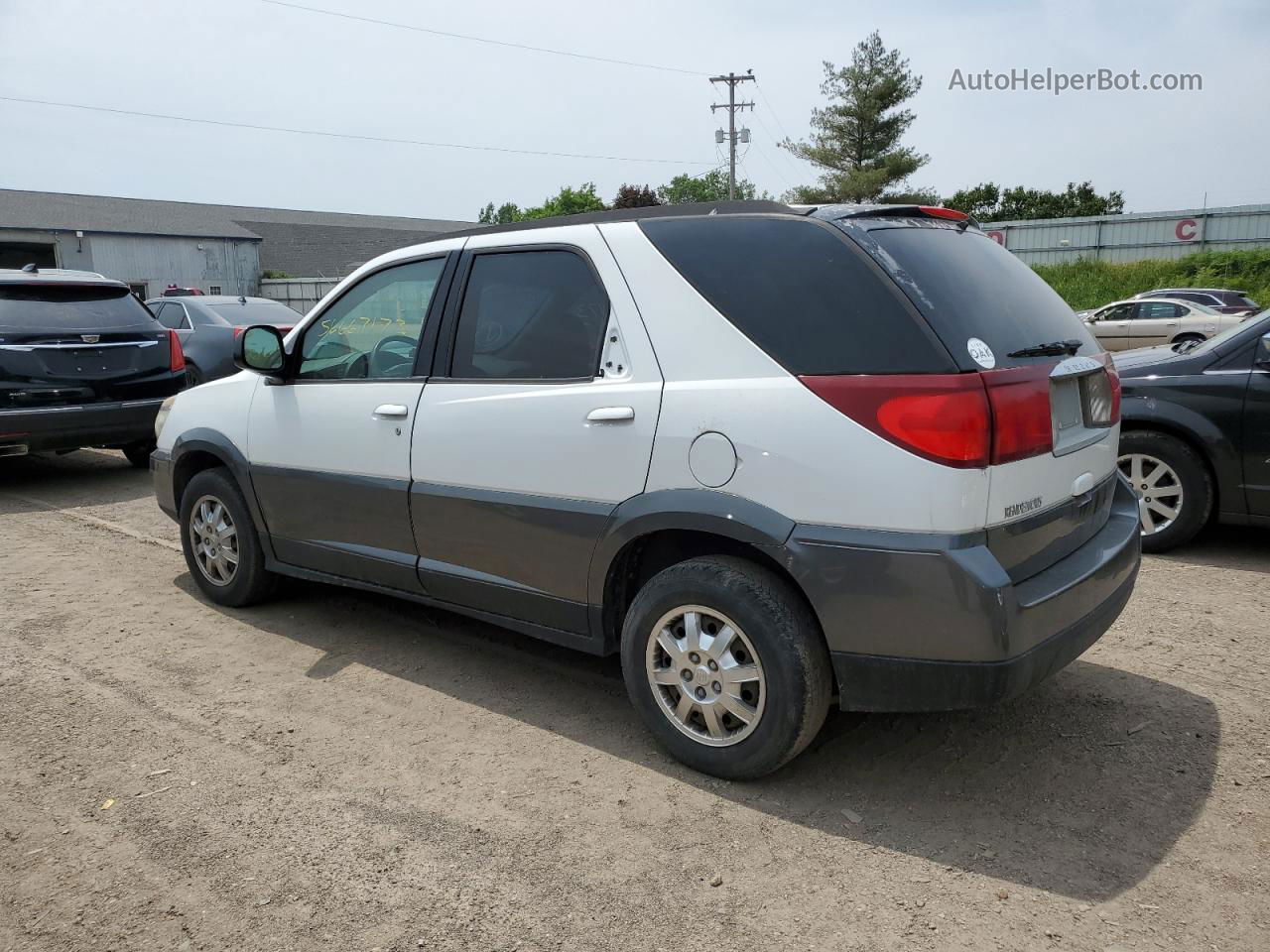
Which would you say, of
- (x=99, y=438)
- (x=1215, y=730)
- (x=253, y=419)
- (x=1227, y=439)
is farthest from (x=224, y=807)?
(x=99, y=438)

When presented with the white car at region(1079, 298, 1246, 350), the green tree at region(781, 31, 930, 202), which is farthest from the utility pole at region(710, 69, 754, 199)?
the white car at region(1079, 298, 1246, 350)

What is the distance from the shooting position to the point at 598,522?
3516mm

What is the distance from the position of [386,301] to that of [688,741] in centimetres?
236

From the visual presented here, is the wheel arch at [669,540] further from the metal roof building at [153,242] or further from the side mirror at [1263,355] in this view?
the metal roof building at [153,242]

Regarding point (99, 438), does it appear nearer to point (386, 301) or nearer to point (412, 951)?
point (386, 301)

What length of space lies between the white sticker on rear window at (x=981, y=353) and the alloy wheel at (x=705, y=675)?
109 cm

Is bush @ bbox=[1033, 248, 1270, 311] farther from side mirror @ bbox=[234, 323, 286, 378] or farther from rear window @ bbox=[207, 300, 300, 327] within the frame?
side mirror @ bbox=[234, 323, 286, 378]

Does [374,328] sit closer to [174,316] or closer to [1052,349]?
[1052,349]

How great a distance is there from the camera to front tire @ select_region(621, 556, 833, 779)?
3.09 meters

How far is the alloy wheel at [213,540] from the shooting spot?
5.18m

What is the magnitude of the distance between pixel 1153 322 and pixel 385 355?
20652 mm

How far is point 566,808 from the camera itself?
3.24 meters

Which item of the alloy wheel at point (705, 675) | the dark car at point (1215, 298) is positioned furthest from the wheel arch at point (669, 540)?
the dark car at point (1215, 298)

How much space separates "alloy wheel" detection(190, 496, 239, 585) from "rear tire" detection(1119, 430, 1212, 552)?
5.08 m
